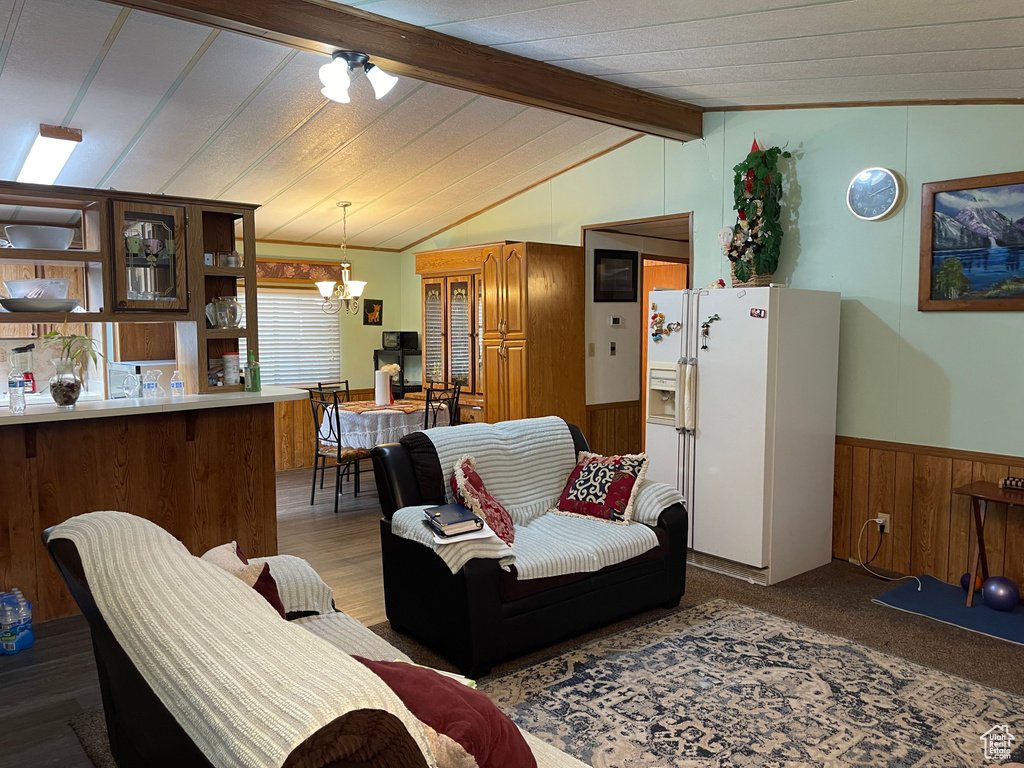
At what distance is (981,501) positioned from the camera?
3.78 metres

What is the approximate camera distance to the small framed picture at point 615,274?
6336mm

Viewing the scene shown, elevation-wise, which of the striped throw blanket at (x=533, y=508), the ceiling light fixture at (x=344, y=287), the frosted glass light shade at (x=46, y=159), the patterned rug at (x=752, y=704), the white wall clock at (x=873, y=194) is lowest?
the patterned rug at (x=752, y=704)

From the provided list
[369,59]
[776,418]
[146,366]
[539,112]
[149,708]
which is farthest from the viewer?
[539,112]

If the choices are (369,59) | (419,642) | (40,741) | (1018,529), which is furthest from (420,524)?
(1018,529)

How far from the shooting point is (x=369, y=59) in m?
3.50

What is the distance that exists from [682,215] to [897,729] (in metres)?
3.76

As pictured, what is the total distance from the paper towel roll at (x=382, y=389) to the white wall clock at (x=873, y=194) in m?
3.70

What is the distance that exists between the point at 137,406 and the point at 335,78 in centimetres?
183

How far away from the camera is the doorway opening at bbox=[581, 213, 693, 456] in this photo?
20.7 feet

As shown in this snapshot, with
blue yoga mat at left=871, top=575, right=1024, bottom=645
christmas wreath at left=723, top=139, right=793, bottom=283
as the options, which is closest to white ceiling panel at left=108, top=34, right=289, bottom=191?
christmas wreath at left=723, top=139, right=793, bottom=283

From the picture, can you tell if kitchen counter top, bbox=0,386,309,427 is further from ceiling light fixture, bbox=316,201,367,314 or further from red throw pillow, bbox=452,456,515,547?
ceiling light fixture, bbox=316,201,367,314

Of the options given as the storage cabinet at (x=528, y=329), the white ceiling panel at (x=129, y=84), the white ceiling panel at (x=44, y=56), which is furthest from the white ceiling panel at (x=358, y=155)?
the white ceiling panel at (x=44, y=56)

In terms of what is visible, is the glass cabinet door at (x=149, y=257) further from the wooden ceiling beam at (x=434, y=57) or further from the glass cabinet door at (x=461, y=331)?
the glass cabinet door at (x=461, y=331)

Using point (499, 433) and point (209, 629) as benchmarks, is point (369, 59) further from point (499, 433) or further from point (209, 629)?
point (209, 629)
